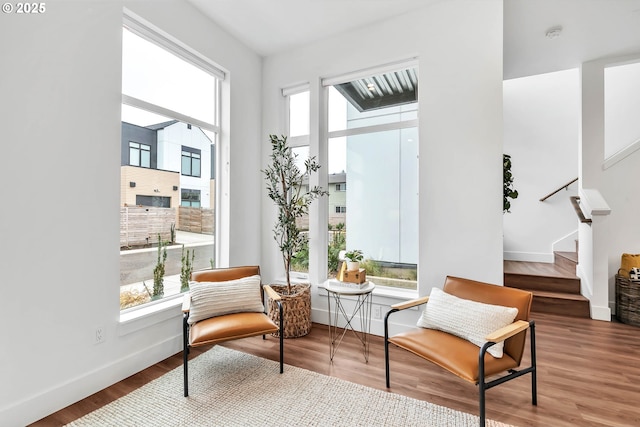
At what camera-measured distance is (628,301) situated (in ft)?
10.4

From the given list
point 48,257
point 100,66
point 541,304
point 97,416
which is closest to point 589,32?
point 541,304

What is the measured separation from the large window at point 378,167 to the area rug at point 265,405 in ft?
4.46

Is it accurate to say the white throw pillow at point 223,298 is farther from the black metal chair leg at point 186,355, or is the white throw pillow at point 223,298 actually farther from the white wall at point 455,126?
the white wall at point 455,126

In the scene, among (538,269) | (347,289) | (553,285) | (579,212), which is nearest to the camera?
(347,289)

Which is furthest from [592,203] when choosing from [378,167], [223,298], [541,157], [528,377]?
[223,298]

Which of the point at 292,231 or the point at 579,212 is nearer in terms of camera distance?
the point at 292,231

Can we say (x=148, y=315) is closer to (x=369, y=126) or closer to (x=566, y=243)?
(x=369, y=126)

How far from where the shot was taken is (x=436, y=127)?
9.00 feet

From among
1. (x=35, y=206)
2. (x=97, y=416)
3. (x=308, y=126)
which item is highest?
(x=308, y=126)

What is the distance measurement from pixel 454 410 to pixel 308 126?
306 centimetres

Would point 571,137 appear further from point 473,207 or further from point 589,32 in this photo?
point 473,207

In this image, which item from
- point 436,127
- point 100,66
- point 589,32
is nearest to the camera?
point 100,66

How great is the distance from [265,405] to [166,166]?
7.37 ft

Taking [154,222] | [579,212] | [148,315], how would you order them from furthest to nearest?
[579,212] → [154,222] → [148,315]
